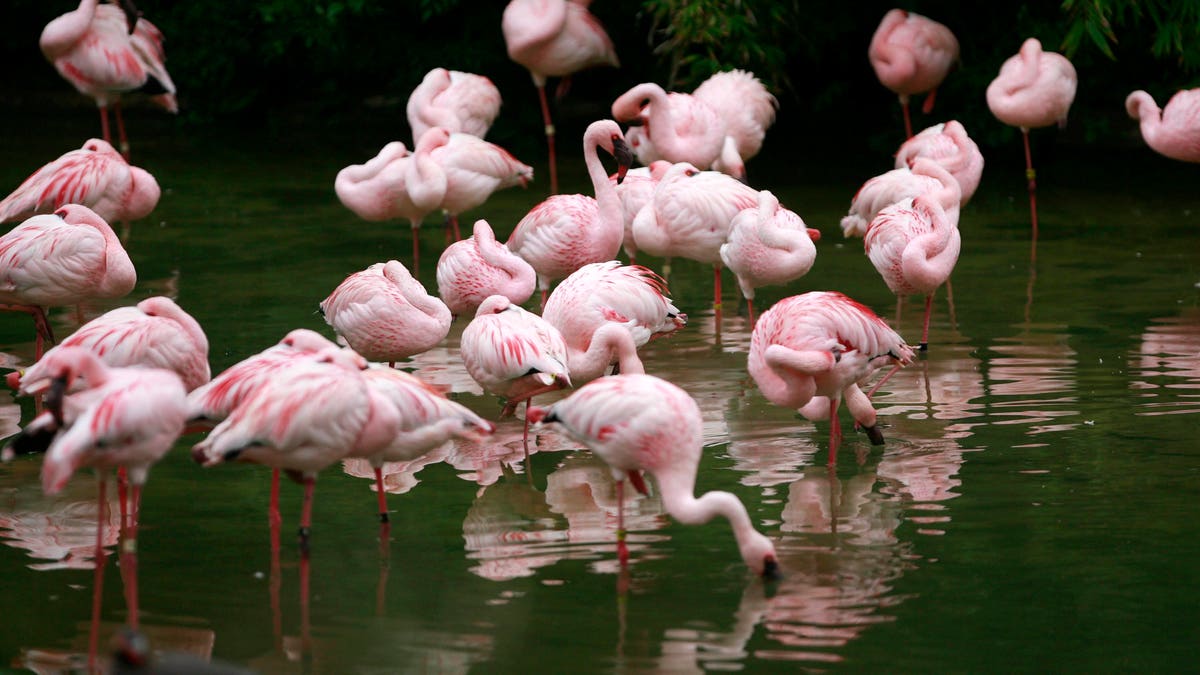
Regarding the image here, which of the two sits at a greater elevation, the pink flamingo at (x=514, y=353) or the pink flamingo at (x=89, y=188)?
the pink flamingo at (x=89, y=188)

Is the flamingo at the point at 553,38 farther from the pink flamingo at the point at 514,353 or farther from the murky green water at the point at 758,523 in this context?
the pink flamingo at the point at 514,353

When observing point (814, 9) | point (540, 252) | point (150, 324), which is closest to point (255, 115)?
point (814, 9)

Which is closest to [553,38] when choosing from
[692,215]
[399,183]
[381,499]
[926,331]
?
[399,183]

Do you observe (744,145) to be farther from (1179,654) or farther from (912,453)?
(1179,654)

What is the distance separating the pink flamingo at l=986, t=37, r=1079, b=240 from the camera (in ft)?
33.2

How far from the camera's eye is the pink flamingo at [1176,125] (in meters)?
9.33

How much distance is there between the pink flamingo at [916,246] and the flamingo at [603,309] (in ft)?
3.87

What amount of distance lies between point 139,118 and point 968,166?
9.79 m

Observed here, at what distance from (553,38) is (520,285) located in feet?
16.7

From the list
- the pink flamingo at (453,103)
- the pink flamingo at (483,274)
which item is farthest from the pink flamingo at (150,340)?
the pink flamingo at (453,103)

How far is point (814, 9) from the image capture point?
1322 centimetres

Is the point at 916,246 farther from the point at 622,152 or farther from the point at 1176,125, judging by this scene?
the point at 1176,125

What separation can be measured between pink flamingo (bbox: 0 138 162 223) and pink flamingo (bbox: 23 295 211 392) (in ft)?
10.2

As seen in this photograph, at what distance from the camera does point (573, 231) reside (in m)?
7.89
